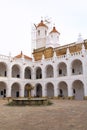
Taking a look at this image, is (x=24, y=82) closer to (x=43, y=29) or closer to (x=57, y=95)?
(x=57, y=95)

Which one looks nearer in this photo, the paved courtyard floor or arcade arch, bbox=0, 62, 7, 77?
the paved courtyard floor

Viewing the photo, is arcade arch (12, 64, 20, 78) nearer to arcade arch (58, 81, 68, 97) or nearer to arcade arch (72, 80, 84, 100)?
arcade arch (58, 81, 68, 97)

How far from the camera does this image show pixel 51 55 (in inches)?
1460

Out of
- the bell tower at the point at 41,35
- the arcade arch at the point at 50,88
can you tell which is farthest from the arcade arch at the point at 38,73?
the bell tower at the point at 41,35

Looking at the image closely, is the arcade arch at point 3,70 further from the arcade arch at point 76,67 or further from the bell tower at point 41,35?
the bell tower at point 41,35

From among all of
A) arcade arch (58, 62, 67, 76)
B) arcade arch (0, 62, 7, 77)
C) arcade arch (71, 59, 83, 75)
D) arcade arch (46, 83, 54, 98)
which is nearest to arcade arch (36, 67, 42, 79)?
arcade arch (46, 83, 54, 98)

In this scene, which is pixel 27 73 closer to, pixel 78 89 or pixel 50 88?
pixel 50 88

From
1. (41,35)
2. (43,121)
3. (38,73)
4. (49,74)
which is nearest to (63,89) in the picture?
(49,74)

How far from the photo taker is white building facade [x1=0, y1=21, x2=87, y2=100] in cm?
3075

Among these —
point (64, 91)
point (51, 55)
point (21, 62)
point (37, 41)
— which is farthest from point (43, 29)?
point (64, 91)

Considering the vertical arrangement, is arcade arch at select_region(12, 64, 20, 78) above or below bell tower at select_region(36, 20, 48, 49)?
below

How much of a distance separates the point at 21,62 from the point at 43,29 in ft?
46.6

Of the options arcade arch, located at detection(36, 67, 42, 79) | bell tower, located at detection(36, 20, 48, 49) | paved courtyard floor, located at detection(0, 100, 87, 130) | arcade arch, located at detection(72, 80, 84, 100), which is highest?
bell tower, located at detection(36, 20, 48, 49)

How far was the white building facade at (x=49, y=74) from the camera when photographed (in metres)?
30.8
